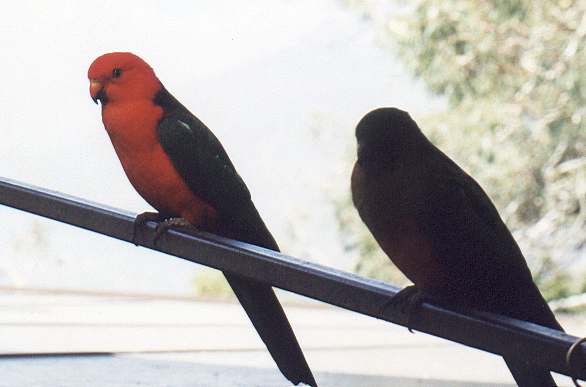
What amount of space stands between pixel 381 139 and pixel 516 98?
4.01 meters

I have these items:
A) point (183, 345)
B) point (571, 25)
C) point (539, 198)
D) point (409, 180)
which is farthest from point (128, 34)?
point (409, 180)

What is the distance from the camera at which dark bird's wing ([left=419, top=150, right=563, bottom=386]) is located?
93cm

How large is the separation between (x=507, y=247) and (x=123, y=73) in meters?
0.60

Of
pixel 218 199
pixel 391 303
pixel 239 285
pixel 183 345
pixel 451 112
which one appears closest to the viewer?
pixel 391 303

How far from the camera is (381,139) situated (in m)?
0.94

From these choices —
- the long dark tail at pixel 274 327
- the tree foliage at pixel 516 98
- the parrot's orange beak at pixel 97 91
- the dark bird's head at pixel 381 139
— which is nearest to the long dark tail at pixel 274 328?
the long dark tail at pixel 274 327

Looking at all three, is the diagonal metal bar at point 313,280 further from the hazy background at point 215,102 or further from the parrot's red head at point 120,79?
the hazy background at point 215,102

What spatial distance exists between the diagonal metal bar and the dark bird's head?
209 millimetres

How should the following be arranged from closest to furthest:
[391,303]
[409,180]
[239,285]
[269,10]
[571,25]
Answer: [391,303], [409,180], [239,285], [571,25], [269,10]

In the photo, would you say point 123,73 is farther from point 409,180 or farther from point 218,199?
point 409,180

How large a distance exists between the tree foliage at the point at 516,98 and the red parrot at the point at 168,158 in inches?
136

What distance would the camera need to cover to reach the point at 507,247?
0.97 m

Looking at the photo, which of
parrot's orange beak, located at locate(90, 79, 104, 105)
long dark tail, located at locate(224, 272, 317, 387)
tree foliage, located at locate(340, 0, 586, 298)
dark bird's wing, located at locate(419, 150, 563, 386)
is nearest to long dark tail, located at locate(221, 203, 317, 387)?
long dark tail, located at locate(224, 272, 317, 387)

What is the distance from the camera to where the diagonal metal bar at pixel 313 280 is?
620mm
